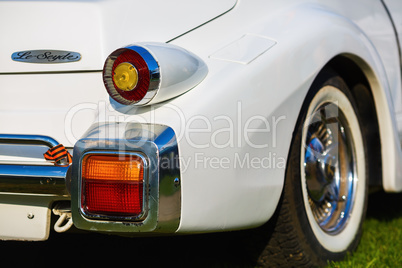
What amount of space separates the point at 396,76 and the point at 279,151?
1.22 metres

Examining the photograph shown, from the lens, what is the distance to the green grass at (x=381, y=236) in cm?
262

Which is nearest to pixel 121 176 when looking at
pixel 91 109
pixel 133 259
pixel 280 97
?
pixel 91 109

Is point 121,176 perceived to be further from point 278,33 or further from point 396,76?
point 396,76

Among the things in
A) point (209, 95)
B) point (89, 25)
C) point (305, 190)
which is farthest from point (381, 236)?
point (89, 25)

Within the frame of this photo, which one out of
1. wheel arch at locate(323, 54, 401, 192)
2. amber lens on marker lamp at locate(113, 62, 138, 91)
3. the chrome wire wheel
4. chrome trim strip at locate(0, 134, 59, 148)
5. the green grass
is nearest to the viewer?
amber lens on marker lamp at locate(113, 62, 138, 91)

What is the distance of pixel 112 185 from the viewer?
1.78 m

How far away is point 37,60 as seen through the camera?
6.75ft

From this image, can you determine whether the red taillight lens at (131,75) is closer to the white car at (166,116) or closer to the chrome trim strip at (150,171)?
the white car at (166,116)

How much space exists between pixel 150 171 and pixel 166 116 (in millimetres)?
204

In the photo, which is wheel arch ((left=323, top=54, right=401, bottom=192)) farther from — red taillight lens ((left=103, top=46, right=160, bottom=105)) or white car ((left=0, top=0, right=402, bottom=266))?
red taillight lens ((left=103, top=46, right=160, bottom=105))

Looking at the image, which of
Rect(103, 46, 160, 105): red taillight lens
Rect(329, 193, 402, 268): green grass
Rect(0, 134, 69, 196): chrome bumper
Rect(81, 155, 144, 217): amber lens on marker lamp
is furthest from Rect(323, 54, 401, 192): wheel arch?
Rect(0, 134, 69, 196): chrome bumper

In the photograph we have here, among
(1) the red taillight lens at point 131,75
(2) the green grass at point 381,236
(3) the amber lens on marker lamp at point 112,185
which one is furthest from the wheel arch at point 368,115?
(3) the amber lens on marker lamp at point 112,185

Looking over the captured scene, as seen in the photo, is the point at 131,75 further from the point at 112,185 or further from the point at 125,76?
the point at 112,185

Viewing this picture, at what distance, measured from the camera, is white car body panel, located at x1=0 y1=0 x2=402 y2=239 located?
1.89 meters
